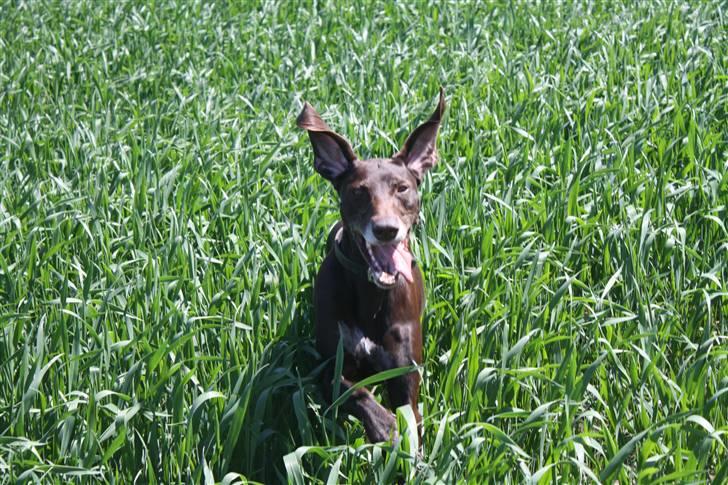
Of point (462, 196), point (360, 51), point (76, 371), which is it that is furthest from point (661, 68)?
point (76, 371)

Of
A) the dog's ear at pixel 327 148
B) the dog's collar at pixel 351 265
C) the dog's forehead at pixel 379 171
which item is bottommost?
the dog's collar at pixel 351 265

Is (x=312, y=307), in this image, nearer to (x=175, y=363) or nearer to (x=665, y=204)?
(x=175, y=363)

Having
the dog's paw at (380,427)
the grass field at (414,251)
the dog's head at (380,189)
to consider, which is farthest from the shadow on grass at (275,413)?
the dog's head at (380,189)

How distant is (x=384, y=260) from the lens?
3.73 m

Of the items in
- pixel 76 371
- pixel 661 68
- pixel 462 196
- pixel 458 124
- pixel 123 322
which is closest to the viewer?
A: pixel 76 371

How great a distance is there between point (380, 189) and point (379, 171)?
114 mm

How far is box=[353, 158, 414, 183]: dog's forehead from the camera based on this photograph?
3.92 m

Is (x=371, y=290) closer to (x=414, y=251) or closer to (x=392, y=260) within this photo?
(x=392, y=260)

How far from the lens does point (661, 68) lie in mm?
7074

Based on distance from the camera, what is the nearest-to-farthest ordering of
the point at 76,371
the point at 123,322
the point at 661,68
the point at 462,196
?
the point at 76,371
the point at 123,322
the point at 462,196
the point at 661,68

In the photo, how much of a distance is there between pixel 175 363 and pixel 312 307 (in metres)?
0.79

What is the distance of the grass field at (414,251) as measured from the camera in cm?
342

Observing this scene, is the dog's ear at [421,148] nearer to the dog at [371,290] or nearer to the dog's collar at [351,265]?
the dog at [371,290]

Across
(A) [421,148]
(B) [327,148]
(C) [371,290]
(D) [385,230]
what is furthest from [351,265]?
(A) [421,148]
